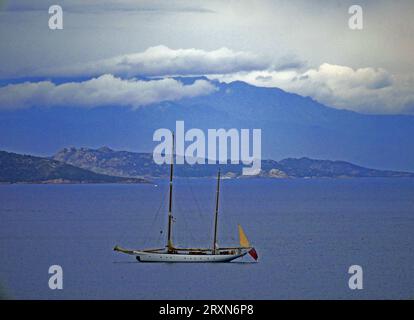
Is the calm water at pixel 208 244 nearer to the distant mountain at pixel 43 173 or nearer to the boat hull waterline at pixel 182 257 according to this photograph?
the boat hull waterline at pixel 182 257

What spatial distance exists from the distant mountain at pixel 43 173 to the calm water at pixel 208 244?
4304cm

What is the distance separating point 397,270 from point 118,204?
61.8 meters

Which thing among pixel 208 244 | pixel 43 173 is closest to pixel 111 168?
pixel 43 173

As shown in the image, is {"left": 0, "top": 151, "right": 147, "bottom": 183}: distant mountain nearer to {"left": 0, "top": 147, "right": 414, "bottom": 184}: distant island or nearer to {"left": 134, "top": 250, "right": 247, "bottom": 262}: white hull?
{"left": 0, "top": 147, "right": 414, "bottom": 184}: distant island

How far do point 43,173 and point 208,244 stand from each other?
102580 millimetres

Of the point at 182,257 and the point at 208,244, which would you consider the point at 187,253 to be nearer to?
the point at 182,257

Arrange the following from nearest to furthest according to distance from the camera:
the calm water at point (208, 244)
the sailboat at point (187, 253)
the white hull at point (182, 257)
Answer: the calm water at point (208, 244) → the white hull at point (182, 257) → the sailboat at point (187, 253)

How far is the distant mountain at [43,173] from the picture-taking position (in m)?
141

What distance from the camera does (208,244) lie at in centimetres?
5681

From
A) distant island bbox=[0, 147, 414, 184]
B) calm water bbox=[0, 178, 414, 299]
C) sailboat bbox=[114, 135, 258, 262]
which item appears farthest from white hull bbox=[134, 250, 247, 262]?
distant island bbox=[0, 147, 414, 184]

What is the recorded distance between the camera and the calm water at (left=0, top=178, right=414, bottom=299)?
4016cm

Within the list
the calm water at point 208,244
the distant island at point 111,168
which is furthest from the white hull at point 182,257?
the distant island at point 111,168

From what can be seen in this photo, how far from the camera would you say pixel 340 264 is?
4844 centimetres

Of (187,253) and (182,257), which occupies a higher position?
(187,253)
